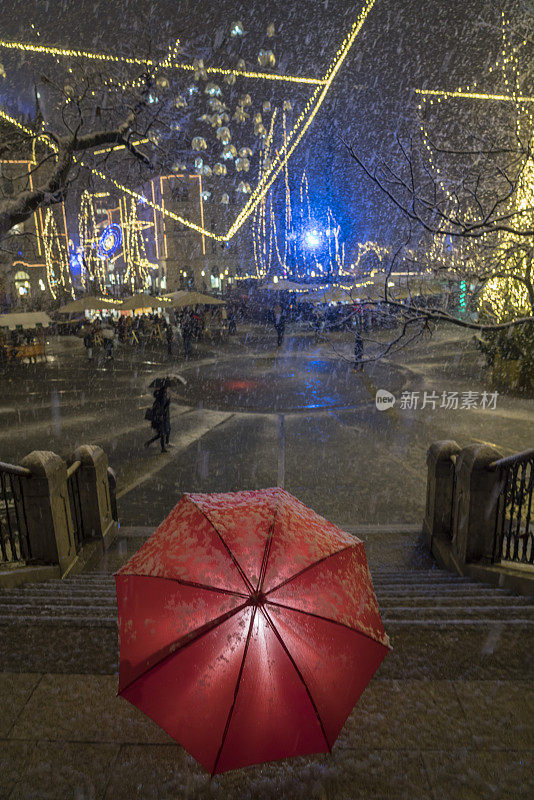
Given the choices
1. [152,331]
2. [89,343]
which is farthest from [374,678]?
[152,331]

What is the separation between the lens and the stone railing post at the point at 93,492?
6.49m

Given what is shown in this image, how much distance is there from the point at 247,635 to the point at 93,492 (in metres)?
4.96

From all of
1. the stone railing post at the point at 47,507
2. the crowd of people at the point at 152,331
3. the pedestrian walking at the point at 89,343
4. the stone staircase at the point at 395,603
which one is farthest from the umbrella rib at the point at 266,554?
the pedestrian walking at the point at 89,343

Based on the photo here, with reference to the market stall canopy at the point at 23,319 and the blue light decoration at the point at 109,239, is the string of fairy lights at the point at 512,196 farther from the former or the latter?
the blue light decoration at the point at 109,239

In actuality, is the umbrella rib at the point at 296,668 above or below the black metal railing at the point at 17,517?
above

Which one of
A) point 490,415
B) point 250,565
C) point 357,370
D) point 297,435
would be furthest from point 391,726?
point 357,370

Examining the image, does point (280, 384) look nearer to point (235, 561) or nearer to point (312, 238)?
point (235, 561)

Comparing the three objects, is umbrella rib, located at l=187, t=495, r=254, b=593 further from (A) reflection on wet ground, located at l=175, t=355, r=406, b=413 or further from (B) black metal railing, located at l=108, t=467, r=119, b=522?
(A) reflection on wet ground, located at l=175, t=355, r=406, b=413

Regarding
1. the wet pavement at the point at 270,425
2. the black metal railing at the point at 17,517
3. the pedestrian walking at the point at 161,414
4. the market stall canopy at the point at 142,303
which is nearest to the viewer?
the black metal railing at the point at 17,517

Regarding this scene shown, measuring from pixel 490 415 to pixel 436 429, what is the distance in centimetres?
188

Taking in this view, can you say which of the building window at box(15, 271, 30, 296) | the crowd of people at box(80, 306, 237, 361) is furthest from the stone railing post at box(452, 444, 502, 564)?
the building window at box(15, 271, 30, 296)

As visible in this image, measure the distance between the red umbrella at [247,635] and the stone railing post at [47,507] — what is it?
3.05 m

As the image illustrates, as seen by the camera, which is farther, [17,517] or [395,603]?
[17,517]

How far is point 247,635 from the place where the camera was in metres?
2.10
